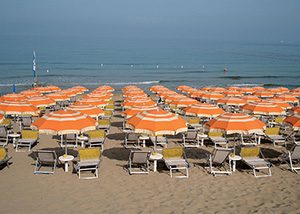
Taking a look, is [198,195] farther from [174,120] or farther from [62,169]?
[62,169]

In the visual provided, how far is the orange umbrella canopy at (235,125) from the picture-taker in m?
8.38

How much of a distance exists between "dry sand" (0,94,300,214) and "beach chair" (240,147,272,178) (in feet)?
0.71

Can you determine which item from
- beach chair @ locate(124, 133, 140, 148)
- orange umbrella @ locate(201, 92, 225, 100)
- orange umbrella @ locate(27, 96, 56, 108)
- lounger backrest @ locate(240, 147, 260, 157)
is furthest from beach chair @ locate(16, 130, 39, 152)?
orange umbrella @ locate(201, 92, 225, 100)

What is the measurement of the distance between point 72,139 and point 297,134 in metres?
9.01

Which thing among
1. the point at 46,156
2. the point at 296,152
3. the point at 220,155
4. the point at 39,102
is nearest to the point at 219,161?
the point at 220,155

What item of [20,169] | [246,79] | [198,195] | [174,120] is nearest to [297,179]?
[198,195]

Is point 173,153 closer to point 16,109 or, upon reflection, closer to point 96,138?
point 96,138

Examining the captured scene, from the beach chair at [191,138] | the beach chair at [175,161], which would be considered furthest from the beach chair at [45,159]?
the beach chair at [191,138]

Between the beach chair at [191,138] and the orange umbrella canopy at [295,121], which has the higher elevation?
the orange umbrella canopy at [295,121]

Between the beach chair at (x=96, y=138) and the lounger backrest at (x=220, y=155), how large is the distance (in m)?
3.91

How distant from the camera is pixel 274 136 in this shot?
38.2 feet

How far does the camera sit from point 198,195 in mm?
7332

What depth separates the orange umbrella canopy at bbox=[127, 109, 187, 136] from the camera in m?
8.27

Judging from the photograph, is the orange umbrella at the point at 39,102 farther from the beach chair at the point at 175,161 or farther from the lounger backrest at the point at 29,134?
the beach chair at the point at 175,161
